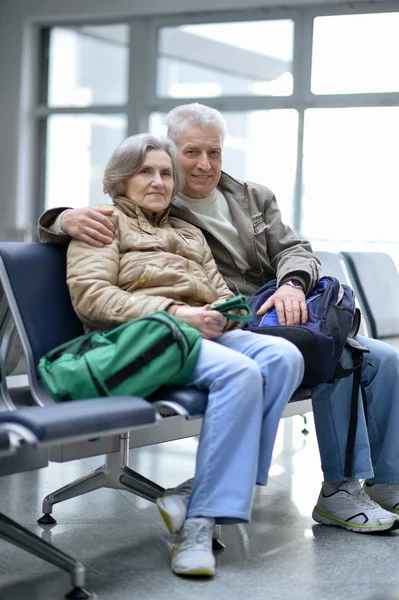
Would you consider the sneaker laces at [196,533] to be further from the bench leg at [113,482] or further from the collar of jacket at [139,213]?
the collar of jacket at [139,213]

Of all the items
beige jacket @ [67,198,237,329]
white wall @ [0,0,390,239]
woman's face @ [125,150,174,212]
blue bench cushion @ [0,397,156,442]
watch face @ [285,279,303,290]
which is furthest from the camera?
white wall @ [0,0,390,239]

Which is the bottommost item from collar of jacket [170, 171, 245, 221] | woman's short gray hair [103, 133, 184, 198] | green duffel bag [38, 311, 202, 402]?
green duffel bag [38, 311, 202, 402]

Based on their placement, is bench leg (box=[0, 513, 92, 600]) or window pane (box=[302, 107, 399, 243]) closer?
bench leg (box=[0, 513, 92, 600])

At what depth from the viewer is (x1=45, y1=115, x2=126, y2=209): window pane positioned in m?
10.2

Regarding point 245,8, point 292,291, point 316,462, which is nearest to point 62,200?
point 245,8

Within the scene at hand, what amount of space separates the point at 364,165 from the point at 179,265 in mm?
6930

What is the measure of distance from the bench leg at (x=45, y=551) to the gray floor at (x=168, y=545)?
55mm

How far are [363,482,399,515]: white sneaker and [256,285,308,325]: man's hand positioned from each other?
62 cm

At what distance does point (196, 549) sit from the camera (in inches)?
80.7

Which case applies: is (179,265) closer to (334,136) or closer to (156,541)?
(156,541)

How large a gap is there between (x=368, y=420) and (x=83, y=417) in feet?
3.77

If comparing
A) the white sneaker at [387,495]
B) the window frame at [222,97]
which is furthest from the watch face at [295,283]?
the window frame at [222,97]

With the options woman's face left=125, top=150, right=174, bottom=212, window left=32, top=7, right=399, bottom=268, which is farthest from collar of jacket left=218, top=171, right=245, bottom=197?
window left=32, top=7, right=399, bottom=268

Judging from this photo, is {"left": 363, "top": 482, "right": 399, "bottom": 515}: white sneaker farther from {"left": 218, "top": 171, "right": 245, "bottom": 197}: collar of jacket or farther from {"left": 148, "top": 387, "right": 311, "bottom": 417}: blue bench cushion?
{"left": 218, "top": 171, "right": 245, "bottom": 197}: collar of jacket
